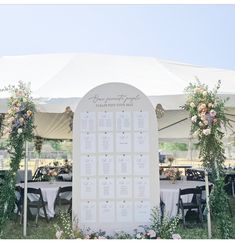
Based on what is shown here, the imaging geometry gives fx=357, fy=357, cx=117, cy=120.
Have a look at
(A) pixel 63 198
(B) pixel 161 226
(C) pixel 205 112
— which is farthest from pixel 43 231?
(C) pixel 205 112

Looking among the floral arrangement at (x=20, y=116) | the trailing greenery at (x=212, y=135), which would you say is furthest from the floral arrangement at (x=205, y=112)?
the floral arrangement at (x=20, y=116)

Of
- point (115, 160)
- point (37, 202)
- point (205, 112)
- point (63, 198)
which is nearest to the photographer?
point (205, 112)

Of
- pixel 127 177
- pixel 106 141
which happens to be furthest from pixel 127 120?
pixel 127 177

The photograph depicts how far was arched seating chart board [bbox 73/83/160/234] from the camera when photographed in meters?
5.44

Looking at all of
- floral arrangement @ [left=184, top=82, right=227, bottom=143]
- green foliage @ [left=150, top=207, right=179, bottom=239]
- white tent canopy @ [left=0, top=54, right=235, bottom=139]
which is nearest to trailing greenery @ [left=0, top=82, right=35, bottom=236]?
white tent canopy @ [left=0, top=54, right=235, bottom=139]

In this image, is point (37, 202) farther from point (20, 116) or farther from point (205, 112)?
point (205, 112)

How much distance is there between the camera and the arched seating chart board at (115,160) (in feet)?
17.8

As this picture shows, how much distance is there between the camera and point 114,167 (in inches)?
217

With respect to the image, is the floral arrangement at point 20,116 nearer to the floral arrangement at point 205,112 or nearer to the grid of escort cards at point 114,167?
the grid of escort cards at point 114,167

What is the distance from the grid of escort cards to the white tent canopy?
3.56 ft

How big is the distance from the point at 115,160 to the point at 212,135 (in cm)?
154

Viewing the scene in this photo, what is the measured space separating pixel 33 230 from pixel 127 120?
271 centimetres

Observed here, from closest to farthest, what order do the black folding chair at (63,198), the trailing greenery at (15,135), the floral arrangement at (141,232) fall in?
the floral arrangement at (141,232), the trailing greenery at (15,135), the black folding chair at (63,198)

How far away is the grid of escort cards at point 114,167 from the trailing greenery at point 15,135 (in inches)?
37.9
